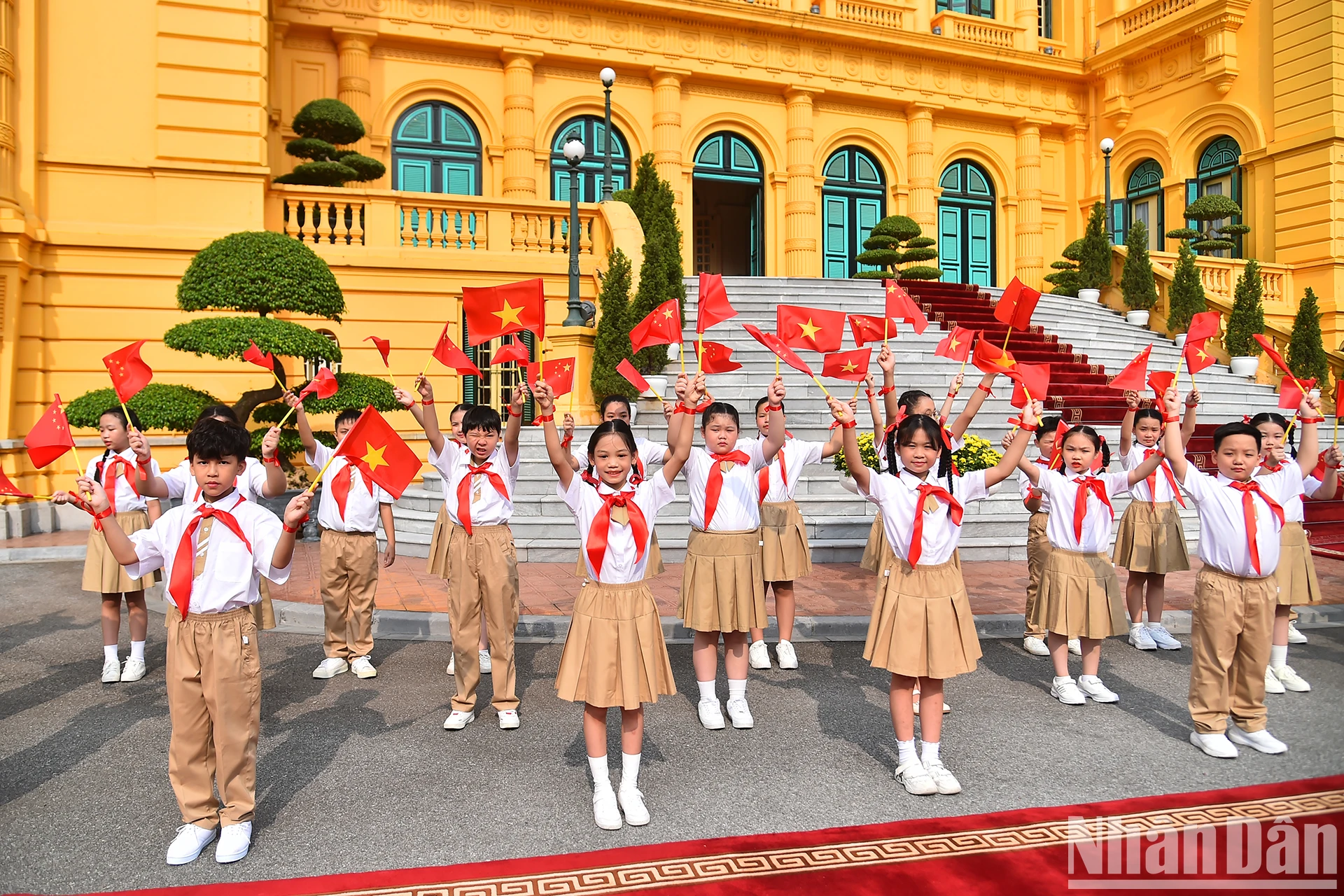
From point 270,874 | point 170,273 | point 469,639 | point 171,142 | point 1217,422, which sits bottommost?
point 270,874

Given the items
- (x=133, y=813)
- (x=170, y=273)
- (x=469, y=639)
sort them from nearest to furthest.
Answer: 1. (x=133, y=813)
2. (x=469, y=639)
3. (x=170, y=273)

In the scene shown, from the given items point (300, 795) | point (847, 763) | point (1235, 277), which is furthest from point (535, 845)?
point (1235, 277)

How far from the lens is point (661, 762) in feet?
14.6

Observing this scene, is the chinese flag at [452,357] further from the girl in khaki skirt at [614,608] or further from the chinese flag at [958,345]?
the chinese flag at [958,345]

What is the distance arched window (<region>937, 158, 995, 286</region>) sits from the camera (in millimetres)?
22719

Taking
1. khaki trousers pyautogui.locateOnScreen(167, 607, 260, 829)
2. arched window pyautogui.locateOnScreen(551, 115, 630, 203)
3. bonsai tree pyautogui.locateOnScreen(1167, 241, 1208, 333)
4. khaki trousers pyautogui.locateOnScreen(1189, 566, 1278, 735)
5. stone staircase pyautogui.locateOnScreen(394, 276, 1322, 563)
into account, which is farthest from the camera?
arched window pyautogui.locateOnScreen(551, 115, 630, 203)

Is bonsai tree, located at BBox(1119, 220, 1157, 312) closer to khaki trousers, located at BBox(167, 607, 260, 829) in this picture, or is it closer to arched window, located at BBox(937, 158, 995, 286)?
arched window, located at BBox(937, 158, 995, 286)

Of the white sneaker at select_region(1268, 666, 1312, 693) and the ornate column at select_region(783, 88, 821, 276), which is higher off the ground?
the ornate column at select_region(783, 88, 821, 276)

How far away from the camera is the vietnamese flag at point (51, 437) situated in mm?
4262

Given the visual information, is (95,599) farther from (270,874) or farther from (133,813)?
(270,874)

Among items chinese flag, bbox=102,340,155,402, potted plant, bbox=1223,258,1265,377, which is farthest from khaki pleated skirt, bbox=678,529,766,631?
potted plant, bbox=1223,258,1265,377

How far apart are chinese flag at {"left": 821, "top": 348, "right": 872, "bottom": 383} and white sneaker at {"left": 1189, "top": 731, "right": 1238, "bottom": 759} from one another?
255 centimetres

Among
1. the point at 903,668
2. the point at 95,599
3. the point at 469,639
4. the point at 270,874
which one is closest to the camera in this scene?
the point at 270,874

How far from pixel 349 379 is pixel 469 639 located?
792cm
